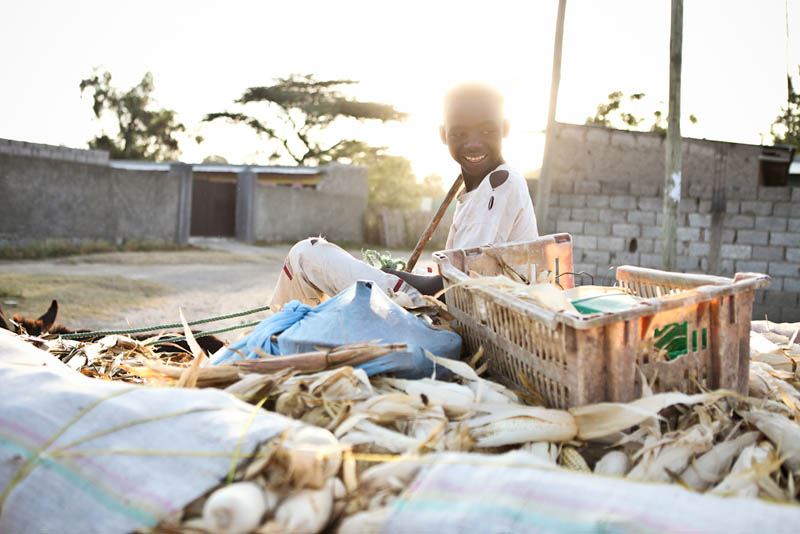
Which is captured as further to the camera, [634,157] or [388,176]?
[388,176]

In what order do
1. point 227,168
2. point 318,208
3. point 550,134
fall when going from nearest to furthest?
point 550,134, point 318,208, point 227,168

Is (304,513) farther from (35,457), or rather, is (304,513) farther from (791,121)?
(791,121)

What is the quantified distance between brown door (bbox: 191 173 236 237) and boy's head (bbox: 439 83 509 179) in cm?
1522

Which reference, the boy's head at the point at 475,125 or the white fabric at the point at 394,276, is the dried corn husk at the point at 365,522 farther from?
the boy's head at the point at 475,125

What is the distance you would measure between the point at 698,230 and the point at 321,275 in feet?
21.3

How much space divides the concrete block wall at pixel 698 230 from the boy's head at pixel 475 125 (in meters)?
5.18

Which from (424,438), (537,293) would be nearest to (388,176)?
(537,293)

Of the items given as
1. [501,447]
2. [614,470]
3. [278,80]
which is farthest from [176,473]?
[278,80]

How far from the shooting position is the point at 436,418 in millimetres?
1619

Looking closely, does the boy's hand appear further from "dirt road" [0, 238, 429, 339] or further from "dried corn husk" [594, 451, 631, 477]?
"dirt road" [0, 238, 429, 339]

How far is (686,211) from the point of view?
26.9 feet

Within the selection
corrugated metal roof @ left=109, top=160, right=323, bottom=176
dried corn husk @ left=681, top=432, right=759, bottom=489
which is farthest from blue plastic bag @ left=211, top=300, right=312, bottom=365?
corrugated metal roof @ left=109, top=160, right=323, bottom=176

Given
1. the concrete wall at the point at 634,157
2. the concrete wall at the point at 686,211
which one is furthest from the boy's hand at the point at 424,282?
the concrete wall at the point at 634,157

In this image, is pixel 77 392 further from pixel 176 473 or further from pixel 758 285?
pixel 758 285
